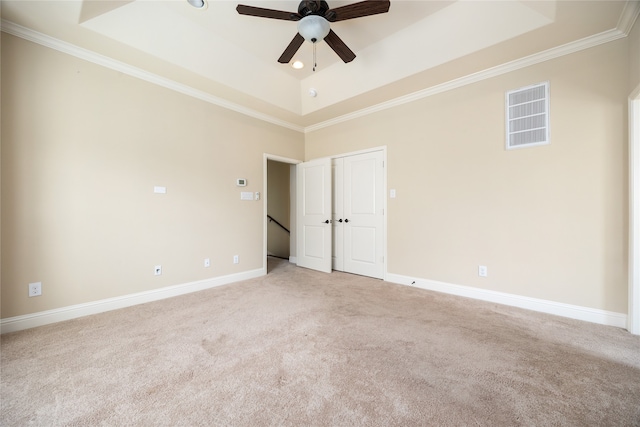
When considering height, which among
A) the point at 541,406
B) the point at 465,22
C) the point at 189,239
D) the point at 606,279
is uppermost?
the point at 465,22

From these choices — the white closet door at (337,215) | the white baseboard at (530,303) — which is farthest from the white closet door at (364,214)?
the white baseboard at (530,303)

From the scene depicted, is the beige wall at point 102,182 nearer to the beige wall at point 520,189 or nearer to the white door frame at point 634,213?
the beige wall at point 520,189

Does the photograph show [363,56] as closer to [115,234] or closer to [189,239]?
[189,239]

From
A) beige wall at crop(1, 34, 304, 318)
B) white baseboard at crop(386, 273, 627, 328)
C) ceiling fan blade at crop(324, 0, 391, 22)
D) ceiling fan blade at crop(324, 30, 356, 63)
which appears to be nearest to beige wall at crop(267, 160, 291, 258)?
beige wall at crop(1, 34, 304, 318)

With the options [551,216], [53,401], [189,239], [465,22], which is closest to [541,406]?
[551,216]

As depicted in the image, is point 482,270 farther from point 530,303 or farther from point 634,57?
point 634,57

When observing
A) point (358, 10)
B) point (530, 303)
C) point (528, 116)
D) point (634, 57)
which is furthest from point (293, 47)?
point (530, 303)

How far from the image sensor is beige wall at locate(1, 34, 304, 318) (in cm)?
223

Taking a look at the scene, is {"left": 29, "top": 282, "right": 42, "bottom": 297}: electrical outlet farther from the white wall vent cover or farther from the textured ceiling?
the white wall vent cover

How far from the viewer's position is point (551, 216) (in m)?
2.54

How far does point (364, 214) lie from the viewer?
404 cm

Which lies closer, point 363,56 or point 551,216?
point 551,216

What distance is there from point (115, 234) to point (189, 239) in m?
0.79

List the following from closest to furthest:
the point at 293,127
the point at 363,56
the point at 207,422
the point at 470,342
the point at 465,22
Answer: the point at 207,422 < the point at 470,342 < the point at 465,22 < the point at 363,56 < the point at 293,127
